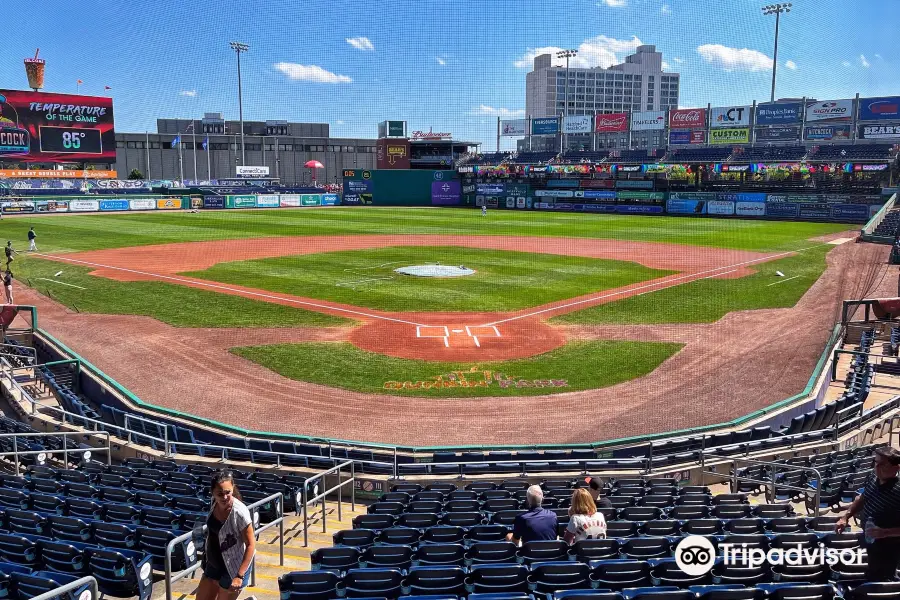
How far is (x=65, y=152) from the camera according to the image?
71.1 metres

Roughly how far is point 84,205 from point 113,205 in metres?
2.76

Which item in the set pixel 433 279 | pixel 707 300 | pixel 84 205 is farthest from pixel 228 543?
pixel 84 205

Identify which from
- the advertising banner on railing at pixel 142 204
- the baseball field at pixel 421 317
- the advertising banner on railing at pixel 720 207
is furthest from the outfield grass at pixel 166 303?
the advertising banner on railing at pixel 720 207

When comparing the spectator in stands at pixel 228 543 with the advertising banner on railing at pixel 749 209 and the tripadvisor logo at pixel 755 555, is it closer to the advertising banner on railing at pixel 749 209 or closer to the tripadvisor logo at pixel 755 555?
the tripadvisor logo at pixel 755 555

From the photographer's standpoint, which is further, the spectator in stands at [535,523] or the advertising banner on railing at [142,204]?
the advertising banner on railing at [142,204]

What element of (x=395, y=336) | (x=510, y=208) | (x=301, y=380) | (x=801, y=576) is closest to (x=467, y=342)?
(x=395, y=336)

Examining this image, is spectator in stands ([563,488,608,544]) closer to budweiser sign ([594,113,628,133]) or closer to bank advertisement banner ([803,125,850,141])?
bank advertisement banner ([803,125,850,141])

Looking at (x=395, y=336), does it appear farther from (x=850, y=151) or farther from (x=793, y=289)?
(x=850, y=151)

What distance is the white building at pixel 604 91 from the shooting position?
359 feet

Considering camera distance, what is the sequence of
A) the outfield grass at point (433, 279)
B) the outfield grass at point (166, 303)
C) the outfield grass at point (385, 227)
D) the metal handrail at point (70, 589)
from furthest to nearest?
the outfield grass at point (385, 227), the outfield grass at point (433, 279), the outfield grass at point (166, 303), the metal handrail at point (70, 589)

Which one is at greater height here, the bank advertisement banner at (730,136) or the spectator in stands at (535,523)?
the bank advertisement banner at (730,136)

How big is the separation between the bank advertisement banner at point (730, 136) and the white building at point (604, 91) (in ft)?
86.3

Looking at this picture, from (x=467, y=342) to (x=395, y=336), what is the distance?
97.7 inches

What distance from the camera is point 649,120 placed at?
8175 centimetres
